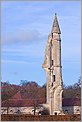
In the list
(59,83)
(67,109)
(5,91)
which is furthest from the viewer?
(5,91)

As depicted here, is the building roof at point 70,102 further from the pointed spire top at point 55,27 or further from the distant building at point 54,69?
the pointed spire top at point 55,27

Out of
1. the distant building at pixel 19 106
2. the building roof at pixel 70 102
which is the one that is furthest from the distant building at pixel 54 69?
the building roof at pixel 70 102

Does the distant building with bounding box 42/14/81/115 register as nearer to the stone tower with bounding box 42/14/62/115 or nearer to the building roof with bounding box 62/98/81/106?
the stone tower with bounding box 42/14/62/115

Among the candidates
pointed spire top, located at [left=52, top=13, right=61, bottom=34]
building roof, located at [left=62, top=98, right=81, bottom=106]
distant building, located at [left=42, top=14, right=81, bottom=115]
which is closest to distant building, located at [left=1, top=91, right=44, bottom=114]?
building roof, located at [left=62, top=98, right=81, bottom=106]

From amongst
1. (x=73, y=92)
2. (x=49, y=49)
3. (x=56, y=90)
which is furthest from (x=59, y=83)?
(x=73, y=92)

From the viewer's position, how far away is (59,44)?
5803cm

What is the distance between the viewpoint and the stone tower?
5769 cm

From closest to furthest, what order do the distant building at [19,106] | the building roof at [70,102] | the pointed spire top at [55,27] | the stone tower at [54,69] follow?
the stone tower at [54,69] → the pointed spire top at [55,27] → the distant building at [19,106] → the building roof at [70,102]

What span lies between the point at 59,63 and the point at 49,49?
254 centimetres

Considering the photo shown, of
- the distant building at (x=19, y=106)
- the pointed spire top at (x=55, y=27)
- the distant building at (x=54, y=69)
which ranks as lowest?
the distant building at (x=19, y=106)

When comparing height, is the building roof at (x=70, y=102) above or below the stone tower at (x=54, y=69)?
below

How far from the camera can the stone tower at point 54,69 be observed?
57688 millimetres

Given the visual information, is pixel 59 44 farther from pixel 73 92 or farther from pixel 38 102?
pixel 73 92

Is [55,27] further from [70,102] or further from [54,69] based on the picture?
[70,102]
